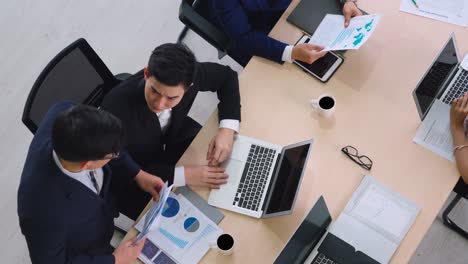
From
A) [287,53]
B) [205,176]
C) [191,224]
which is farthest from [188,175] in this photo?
[287,53]

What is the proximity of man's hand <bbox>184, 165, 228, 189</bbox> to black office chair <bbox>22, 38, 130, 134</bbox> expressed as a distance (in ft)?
1.80

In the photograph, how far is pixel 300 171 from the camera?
1.65m

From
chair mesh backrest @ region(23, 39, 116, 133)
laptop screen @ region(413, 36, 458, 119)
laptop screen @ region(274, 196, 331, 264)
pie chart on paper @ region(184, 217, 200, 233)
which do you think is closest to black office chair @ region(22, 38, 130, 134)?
chair mesh backrest @ region(23, 39, 116, 133)

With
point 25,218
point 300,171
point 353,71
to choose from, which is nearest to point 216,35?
point 353,71

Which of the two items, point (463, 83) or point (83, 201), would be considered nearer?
point (83, 201)

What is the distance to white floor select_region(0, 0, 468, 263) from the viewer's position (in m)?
2.89

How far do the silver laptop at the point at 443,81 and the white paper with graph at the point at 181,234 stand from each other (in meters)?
0.98

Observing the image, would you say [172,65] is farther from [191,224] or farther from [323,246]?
[323,246]

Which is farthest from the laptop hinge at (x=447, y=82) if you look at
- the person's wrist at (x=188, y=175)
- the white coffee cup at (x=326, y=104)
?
the person's wrist at (x=188, y=175)

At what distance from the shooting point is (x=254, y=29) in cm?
230

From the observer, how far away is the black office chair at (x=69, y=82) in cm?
171

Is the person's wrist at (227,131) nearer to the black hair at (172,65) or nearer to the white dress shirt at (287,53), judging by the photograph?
the black hair at (172,65)

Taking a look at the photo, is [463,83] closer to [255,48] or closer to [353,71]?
[353,71]

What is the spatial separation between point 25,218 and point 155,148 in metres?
0.68
